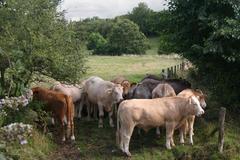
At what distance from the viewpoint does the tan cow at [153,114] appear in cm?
1253

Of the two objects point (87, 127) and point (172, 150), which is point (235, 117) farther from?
point (87, 127)

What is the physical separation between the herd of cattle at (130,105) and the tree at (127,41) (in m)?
75.8

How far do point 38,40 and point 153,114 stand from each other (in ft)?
14.0

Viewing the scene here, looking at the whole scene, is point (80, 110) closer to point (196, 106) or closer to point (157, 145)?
point (157, 145)

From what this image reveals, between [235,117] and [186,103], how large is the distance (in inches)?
139

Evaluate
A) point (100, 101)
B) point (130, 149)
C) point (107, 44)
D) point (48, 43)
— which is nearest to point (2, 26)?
point (48, 43)

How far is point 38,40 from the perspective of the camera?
1407 cm

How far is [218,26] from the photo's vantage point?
14.8 meters

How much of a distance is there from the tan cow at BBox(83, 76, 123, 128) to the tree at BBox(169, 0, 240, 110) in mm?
3147

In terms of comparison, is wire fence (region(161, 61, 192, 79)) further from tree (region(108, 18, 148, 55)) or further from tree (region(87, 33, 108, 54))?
tree (region(87, 33, 108, 54))

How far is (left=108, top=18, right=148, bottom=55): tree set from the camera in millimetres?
92500

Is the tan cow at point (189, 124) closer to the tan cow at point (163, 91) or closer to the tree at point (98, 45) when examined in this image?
the tan cow at point (163, 91)

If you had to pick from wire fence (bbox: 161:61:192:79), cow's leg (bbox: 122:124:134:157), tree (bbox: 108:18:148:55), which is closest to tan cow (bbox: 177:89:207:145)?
cow's leg (bbox: 122:124:134:157)

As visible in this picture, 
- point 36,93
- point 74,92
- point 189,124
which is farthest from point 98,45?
point 189,124
